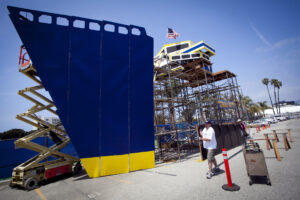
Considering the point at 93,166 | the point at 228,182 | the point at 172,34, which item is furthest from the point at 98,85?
the point at 172,34

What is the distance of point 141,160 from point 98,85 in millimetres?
4341

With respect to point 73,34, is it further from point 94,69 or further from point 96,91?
point 96,91

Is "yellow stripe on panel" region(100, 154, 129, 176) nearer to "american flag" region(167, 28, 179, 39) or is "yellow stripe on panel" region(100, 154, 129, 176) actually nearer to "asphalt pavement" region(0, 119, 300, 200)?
"asphalt pavement" region(0, 119, 300, 200)

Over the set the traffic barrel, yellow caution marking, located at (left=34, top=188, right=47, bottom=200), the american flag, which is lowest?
yellow caution marking, located at (left=34, top=188, right=47, bottom=200)

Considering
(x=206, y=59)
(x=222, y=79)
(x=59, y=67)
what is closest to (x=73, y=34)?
(x=59, y=67)

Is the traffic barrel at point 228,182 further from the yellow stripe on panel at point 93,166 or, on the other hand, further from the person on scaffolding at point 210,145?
the yellow stripe on panel at point 93,166

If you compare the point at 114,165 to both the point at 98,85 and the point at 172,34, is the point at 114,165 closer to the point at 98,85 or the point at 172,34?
the point at 98,85

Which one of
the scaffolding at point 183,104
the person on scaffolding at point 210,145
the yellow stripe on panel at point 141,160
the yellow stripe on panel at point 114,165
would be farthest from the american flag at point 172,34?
the yellow stripe on panel at point 114,165

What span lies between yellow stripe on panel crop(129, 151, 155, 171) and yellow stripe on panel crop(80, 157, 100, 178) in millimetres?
1546

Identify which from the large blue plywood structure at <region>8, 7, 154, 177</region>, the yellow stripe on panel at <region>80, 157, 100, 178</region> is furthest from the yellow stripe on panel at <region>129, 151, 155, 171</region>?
the yellow stripe on panel at <region>80, 157, 100, 178</region>

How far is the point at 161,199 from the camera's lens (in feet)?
13.3

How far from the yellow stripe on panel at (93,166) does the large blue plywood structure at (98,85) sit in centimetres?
4

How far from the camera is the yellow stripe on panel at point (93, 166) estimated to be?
6480 millimetres

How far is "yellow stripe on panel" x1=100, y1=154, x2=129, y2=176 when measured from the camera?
6.76 meters
